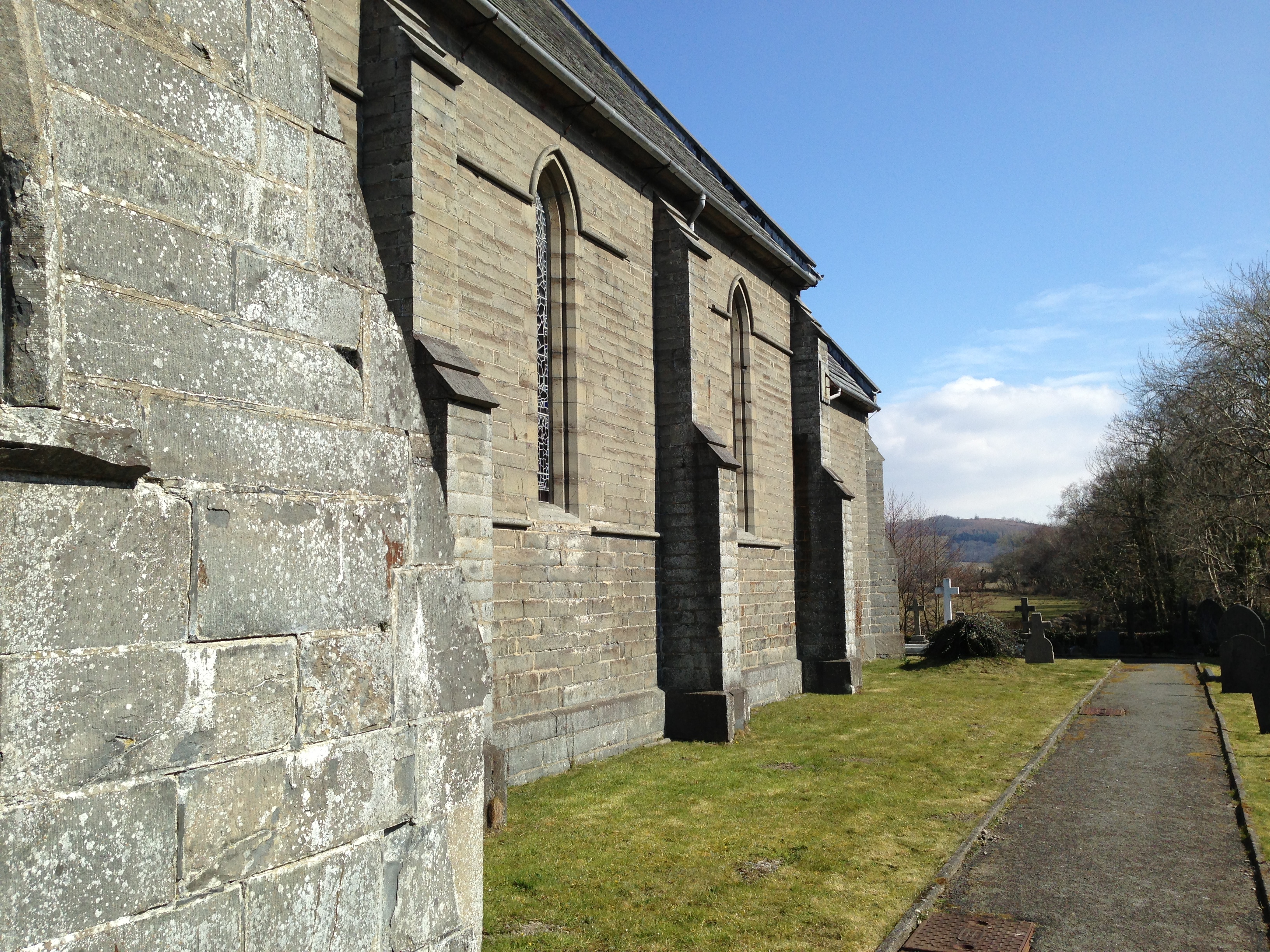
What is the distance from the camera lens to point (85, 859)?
165 centimetres

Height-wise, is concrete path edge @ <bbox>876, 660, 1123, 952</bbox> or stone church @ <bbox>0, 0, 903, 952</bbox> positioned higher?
stone church @ <bbox>0, 0, 903, 952</bbox>

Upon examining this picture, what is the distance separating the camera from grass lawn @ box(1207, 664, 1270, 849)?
791cm

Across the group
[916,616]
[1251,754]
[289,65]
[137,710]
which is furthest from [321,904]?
[916,616]

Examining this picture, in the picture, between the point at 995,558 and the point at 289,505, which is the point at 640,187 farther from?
the point at 995,558

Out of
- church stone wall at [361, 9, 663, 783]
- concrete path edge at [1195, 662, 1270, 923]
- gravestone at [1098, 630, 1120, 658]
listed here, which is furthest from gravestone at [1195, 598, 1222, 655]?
gravestone at [1098, 630, 1120, 658]

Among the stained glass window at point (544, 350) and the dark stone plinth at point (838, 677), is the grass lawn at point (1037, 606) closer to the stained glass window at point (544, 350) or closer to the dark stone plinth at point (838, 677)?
the dark stone plinth at point (838, 677)

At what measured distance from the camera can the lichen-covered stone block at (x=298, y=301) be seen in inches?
82.1

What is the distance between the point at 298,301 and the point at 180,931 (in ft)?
4.40

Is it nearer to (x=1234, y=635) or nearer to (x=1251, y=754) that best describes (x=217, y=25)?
(x=1234, y=635)

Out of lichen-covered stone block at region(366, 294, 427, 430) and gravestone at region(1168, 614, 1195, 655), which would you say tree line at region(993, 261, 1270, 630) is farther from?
lichen-covered stone block at region(366, 294, 427, 430)

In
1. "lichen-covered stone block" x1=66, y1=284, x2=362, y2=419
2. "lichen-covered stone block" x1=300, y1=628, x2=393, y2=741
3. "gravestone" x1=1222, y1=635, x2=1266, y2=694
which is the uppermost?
"lichen-covered stone block" x1=66, y1=284, x2=362, y2=419

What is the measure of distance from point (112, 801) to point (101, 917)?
196 millimetres

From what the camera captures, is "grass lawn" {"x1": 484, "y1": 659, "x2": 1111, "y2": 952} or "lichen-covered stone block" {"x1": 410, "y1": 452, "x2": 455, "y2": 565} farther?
"grass lawn" {"x1": 484, "y1": 659, "x2": 1111, "y2": 952}

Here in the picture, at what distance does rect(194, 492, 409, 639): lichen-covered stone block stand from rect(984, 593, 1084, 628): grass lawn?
38820 millimetres
